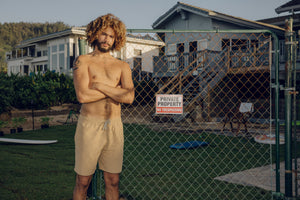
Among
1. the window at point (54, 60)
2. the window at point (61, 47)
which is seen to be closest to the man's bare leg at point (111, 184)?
the window at point (61, 47)

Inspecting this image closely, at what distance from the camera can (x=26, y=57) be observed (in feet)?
132

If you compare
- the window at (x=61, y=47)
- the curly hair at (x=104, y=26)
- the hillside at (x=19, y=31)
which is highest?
the hillside at (x=19, y=31)

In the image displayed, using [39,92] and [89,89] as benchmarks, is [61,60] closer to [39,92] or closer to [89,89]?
[39,92]

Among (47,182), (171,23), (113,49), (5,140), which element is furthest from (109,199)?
(171,23)

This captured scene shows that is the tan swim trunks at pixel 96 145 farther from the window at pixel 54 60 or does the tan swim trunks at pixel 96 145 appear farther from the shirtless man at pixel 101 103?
the window at pixel 54 60

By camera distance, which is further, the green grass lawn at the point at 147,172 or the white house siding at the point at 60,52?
the white house siding at the point at 60,52

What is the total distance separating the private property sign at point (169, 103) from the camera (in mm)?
3941

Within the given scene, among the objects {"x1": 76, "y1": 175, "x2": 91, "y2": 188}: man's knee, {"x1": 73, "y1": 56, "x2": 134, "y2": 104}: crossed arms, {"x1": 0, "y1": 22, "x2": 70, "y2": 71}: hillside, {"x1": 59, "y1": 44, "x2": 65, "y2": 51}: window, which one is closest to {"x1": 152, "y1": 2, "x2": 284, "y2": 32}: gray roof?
{"x1": 59, "y1": 44, "x2": 65, "y2": 51}: window

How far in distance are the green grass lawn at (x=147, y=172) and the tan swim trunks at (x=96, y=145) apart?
6.09ft

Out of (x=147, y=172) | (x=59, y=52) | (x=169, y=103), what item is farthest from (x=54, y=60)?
(x=169, y=103)

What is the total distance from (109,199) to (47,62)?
3629cm

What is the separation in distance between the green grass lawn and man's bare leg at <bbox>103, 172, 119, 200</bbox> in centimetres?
159

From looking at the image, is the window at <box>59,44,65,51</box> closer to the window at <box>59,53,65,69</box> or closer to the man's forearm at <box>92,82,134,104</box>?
the window at <box>59,53,65,69</box>

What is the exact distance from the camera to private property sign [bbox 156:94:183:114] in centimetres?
394
